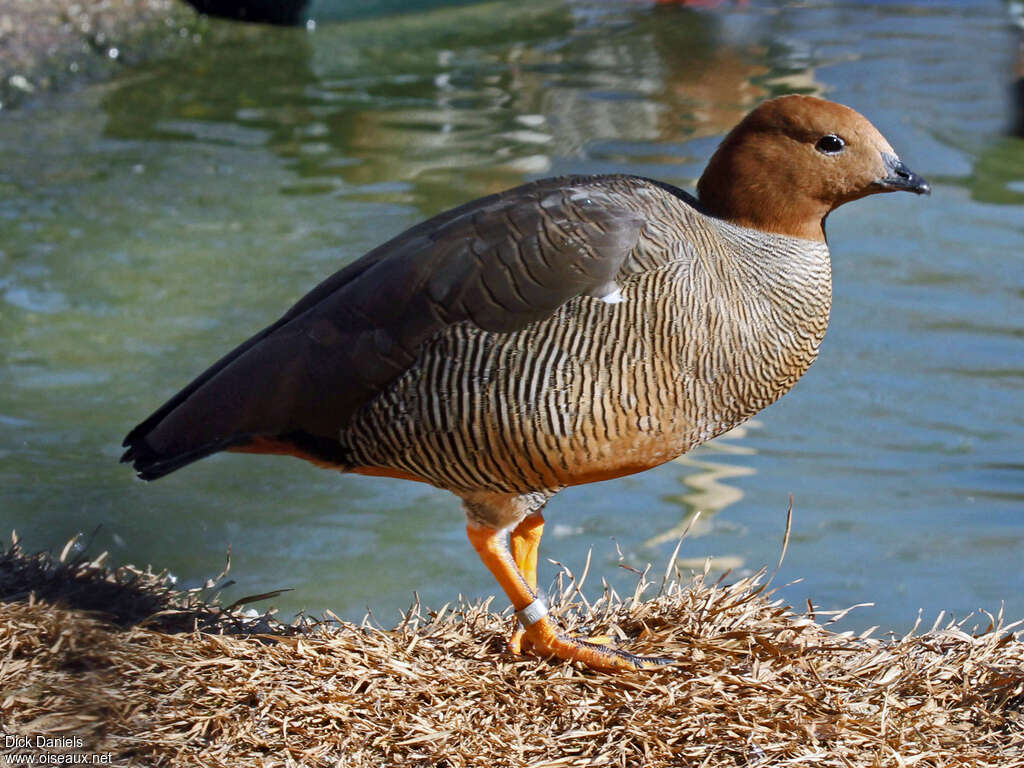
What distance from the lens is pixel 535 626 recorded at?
3543 millimetres

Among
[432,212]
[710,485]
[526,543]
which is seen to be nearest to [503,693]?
[526,543]

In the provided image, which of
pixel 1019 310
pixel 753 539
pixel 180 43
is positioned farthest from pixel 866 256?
pixel 180 43

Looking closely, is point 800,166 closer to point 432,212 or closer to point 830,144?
point 830,144

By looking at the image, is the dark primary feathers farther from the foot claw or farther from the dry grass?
the foot claw

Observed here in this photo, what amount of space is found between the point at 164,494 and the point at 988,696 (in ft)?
11.7

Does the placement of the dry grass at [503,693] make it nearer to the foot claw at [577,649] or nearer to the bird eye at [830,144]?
the foot claw at [577,649]

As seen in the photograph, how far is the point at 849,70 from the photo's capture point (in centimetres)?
1198

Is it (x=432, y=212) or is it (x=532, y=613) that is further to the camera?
(x=432, y=212)

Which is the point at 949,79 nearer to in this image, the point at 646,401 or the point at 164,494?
the point at 164,494

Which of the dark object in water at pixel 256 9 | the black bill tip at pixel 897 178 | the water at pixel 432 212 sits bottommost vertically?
the water at pixel 432 212

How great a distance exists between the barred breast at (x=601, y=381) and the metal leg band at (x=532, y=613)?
0.32 metres

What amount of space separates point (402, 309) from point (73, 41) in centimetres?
940

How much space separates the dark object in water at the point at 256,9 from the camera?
13328mm

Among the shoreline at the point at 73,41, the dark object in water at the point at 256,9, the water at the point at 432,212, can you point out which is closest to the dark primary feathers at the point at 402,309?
the water at the point at 432,212
